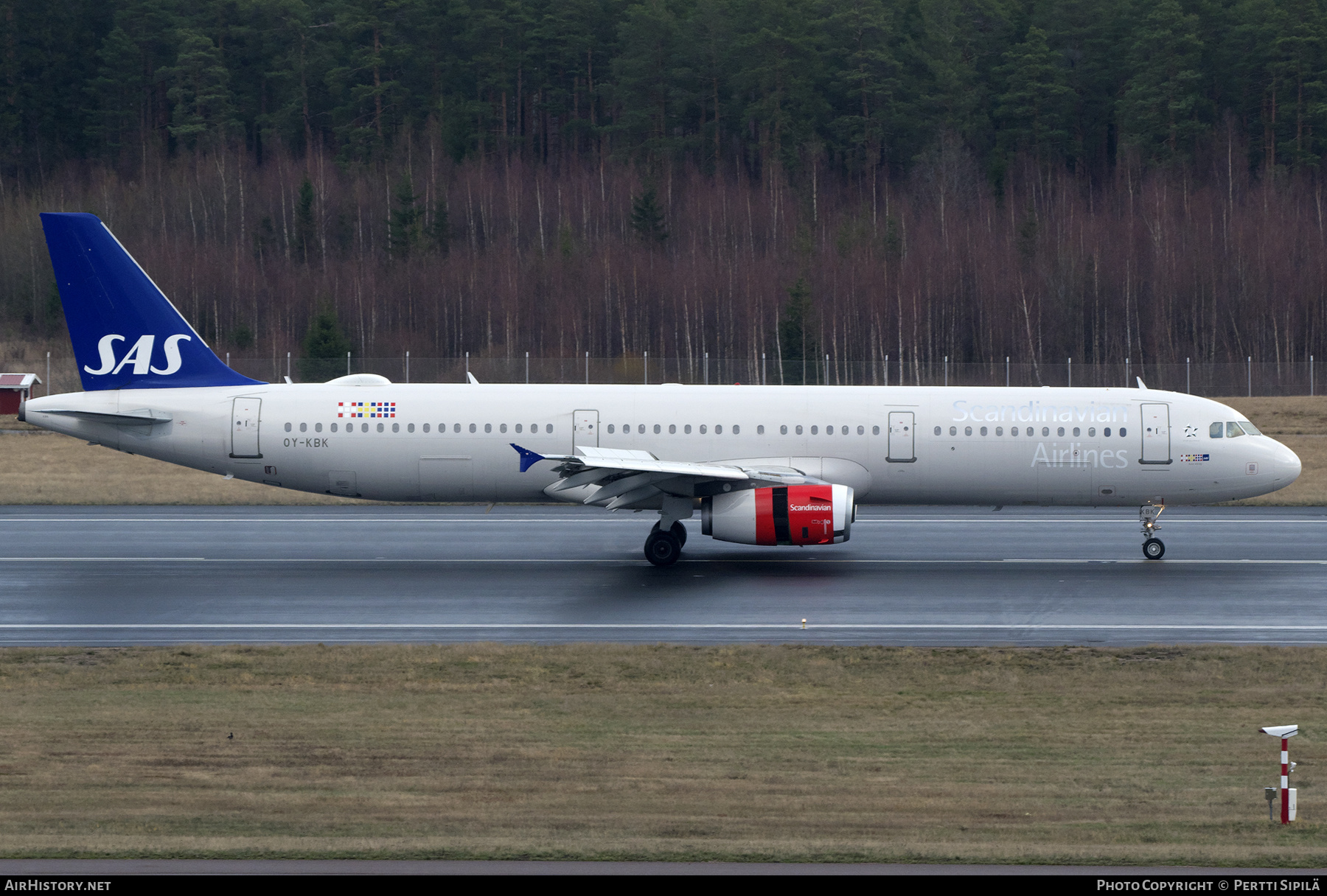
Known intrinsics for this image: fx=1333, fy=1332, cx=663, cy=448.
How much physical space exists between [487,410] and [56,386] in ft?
125

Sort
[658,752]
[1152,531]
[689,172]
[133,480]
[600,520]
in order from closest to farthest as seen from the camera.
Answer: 1. [658,752]
2. [1152,531]
3. [600,520]
4. [133,480]
5. [689,172]

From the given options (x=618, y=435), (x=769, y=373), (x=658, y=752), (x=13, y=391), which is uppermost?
(x=769, y=373)

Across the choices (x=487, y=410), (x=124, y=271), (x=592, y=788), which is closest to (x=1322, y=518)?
(x=487, y=410)

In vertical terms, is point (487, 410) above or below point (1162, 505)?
above

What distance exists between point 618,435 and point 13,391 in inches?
1318

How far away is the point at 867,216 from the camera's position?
8588 centimetres

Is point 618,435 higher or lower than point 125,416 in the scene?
lower

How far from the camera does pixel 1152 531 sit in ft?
88.1

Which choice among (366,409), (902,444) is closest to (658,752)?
(902,444)

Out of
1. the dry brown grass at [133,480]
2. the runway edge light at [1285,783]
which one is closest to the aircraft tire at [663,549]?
the dry brown grass at [133,480]

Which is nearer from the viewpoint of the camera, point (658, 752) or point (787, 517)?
point (658, 752)

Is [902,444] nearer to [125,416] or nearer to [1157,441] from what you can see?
[1157,441]

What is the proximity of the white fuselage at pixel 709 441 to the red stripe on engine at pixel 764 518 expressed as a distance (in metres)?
2.41
